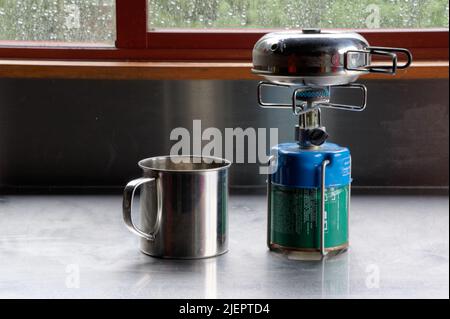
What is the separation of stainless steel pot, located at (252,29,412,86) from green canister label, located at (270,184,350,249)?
0.16 meters

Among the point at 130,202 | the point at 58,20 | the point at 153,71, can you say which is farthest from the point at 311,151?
the point at 58,20

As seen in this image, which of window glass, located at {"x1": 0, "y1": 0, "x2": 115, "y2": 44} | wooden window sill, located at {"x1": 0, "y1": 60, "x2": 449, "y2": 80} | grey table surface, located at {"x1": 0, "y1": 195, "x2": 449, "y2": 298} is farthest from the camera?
window glass, located at {"x1": 0, "y1": 0, "x2": 115, "y2": 44}

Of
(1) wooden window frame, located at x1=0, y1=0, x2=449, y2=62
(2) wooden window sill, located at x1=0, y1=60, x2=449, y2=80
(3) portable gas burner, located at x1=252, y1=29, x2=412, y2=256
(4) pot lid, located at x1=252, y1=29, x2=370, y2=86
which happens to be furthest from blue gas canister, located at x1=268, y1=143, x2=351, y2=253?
(1) wooden window frame, located at x1=0, y1=0, x2=449, y2=62

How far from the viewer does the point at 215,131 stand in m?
1.66

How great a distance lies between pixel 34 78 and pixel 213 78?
36cm

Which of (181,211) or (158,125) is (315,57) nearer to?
(181,211)

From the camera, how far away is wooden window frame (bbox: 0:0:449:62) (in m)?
1.71

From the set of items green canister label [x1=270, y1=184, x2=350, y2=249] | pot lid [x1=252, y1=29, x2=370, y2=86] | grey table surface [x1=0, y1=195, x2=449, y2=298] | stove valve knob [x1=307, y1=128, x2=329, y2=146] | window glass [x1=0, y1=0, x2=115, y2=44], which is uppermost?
window glass [x1=0, y1=0, x2=115, y2=44]

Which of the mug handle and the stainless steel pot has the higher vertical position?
the stainless steel pot

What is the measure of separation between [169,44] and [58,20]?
0.23 meters

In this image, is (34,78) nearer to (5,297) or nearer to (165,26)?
(165,26)

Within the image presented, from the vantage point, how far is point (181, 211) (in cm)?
122

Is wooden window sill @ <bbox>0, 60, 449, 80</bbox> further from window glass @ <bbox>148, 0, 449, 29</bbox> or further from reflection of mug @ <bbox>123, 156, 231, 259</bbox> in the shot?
reflection of mug @ <bbox>123, 156, 231, 259</bbox>

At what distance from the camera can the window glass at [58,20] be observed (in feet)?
5.68
